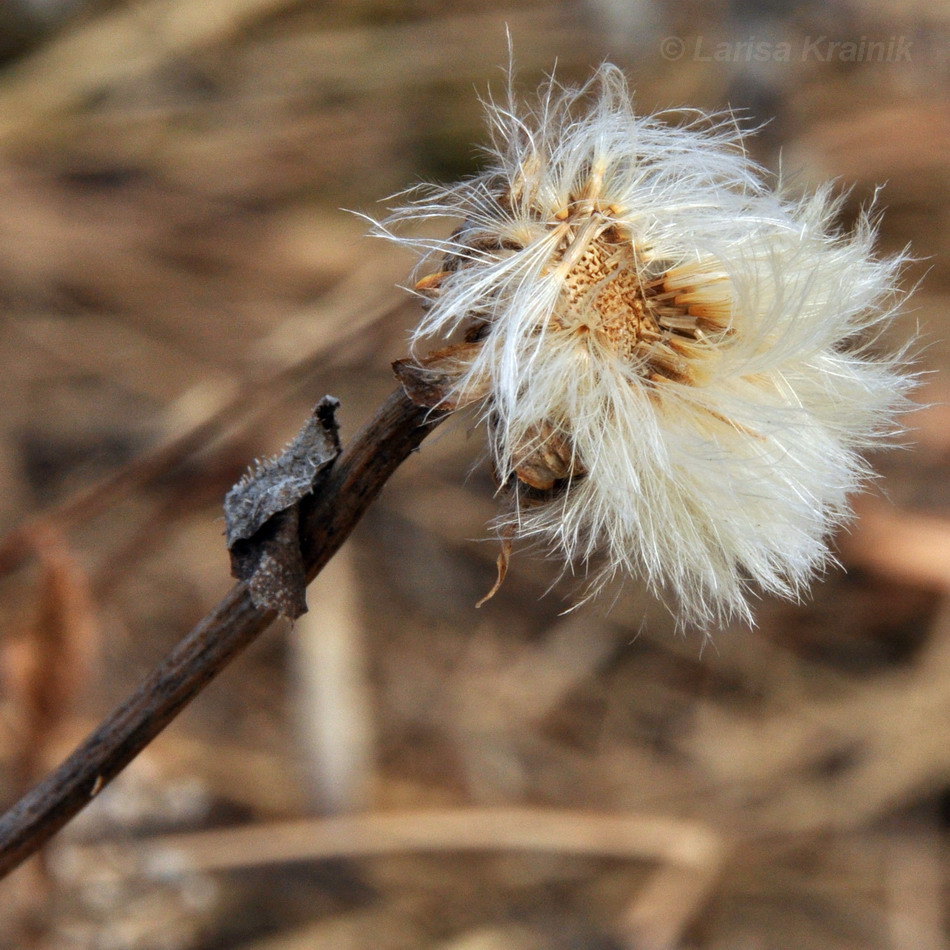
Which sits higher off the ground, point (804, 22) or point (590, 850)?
point (804, 22)

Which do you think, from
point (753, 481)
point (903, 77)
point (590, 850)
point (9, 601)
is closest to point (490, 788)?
point (590, 850)

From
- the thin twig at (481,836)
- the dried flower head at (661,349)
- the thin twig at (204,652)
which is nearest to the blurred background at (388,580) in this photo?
the thin twig at (481,836)

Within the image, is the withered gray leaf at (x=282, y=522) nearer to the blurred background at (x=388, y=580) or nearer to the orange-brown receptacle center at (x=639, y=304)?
the orange-brown receptacle center at (x=639, y=304)

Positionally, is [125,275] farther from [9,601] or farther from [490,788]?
[490,788]

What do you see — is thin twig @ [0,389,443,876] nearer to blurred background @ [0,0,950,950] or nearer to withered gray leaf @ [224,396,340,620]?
withered gray leaf @ [224,396,340,620]

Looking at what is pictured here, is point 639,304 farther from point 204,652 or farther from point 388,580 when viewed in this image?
point 388,580

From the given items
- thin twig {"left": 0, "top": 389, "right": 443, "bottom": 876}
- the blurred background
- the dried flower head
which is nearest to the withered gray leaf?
A: thin twig {"left": 0, "top": 389, "right": 443, "bottom": 876}
